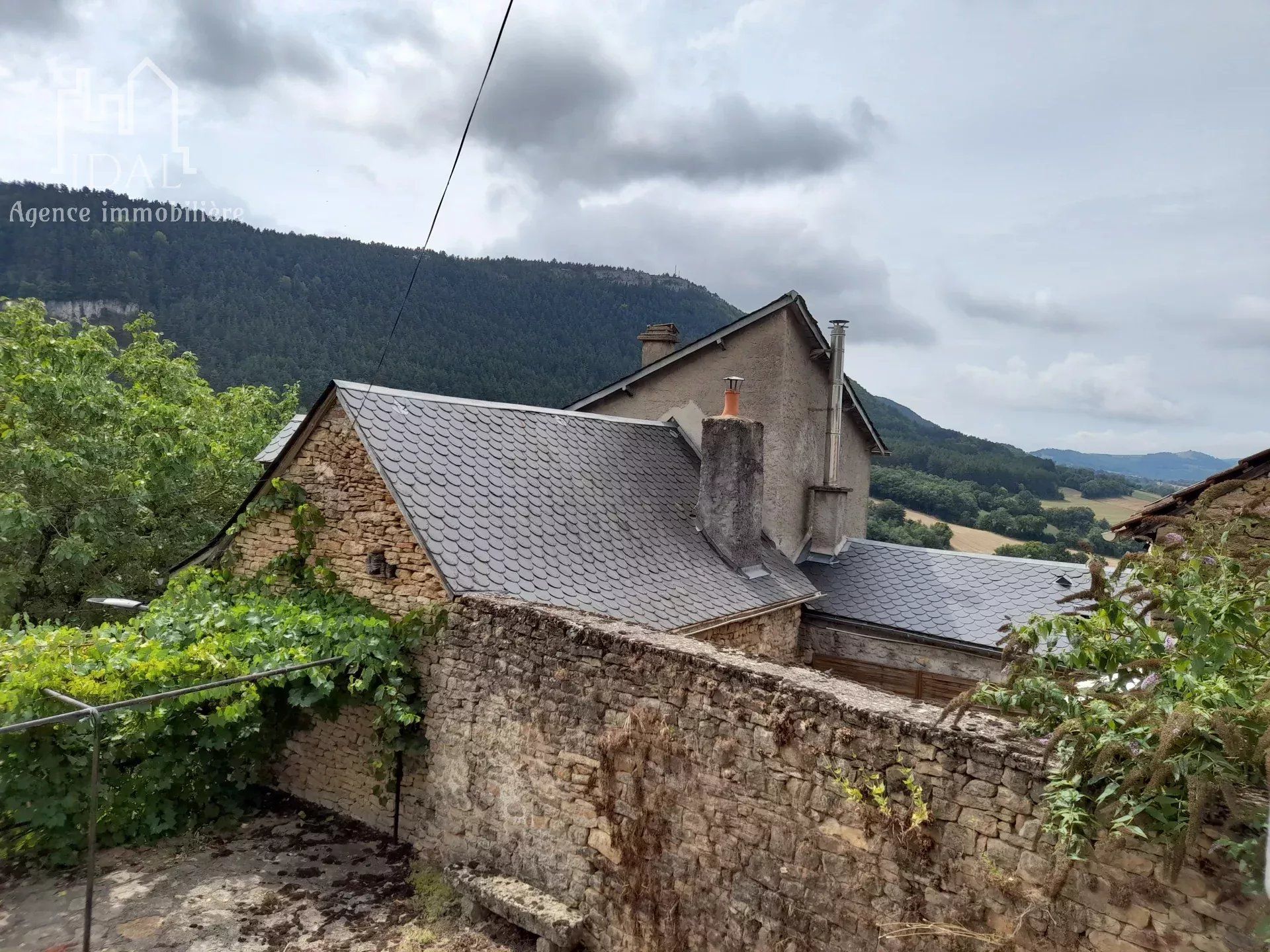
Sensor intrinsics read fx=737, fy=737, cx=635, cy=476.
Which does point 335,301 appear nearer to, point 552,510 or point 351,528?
point 552,510

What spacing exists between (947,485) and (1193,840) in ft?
118

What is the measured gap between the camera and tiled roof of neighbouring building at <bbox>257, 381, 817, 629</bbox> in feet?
23.8

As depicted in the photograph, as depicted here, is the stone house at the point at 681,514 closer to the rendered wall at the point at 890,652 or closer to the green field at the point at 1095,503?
the rendered wall at the point at 890,652

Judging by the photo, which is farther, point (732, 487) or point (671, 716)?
point (732, 487)

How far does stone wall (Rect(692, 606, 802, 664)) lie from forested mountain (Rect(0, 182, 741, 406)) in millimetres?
19571

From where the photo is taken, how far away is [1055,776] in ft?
11.9

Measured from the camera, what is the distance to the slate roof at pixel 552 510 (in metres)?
7.25

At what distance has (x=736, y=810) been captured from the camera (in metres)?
4.86

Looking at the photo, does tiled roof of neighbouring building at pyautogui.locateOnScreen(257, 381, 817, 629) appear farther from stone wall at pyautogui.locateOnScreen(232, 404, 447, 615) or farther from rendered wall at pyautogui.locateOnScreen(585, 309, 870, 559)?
rendered wall at pyautogui.locateOnScreen(585, 309, 870, 559)

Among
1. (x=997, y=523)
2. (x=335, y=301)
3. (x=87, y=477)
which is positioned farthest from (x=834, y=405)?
(x=335, y=301)

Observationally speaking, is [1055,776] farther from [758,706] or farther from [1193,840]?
[758,706]

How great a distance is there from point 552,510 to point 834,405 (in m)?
6.63

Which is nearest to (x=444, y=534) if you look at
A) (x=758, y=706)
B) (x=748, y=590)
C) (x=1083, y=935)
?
(x=758, y=706)

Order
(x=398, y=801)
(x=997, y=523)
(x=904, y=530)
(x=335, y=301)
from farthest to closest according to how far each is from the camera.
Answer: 1. (x=335, y=301)
2. (x=997, y=523)
3. (x=904, y=530)
4. (x=398, y=801)
